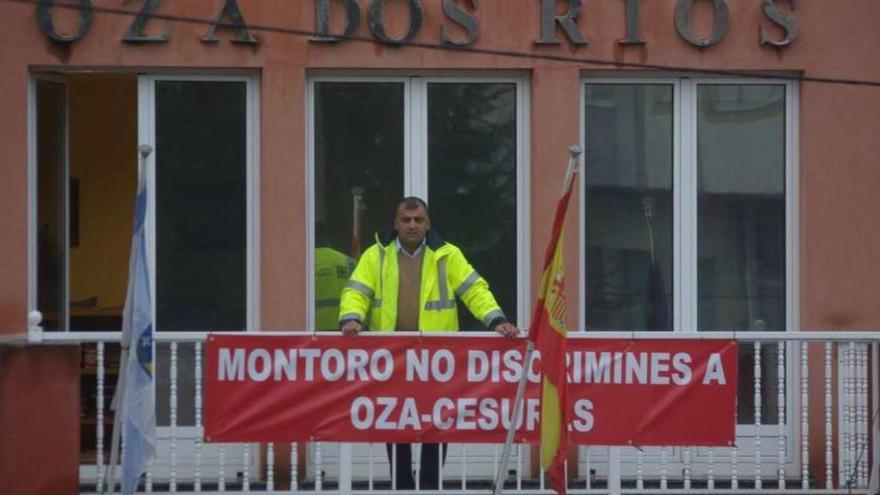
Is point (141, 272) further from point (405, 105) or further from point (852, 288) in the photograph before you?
point (852, 288)

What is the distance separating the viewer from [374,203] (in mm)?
12688

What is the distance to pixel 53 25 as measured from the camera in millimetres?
12375

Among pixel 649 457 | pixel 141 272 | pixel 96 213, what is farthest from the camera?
pixel 96 213

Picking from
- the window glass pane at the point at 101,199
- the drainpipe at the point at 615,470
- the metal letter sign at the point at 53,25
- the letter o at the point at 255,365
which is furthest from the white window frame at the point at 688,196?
the window glass pane at the point at 101,199

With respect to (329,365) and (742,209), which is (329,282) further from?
(742,209)

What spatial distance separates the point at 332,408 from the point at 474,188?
232cm

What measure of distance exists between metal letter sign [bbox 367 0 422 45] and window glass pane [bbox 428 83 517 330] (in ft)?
1.44

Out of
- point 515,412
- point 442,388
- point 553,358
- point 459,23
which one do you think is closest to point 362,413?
point 442,388

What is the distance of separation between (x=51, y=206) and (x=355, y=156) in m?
2.13

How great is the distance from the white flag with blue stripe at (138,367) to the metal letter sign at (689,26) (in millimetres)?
4137

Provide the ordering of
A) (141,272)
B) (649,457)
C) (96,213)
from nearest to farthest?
(141,272) < (649,457) < (96,213)

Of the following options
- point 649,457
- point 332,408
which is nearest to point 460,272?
point 332,408

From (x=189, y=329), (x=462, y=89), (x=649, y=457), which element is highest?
(x=462, y=89)

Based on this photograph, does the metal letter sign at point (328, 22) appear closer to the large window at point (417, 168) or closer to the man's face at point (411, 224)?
the large window at point (417, 168)
